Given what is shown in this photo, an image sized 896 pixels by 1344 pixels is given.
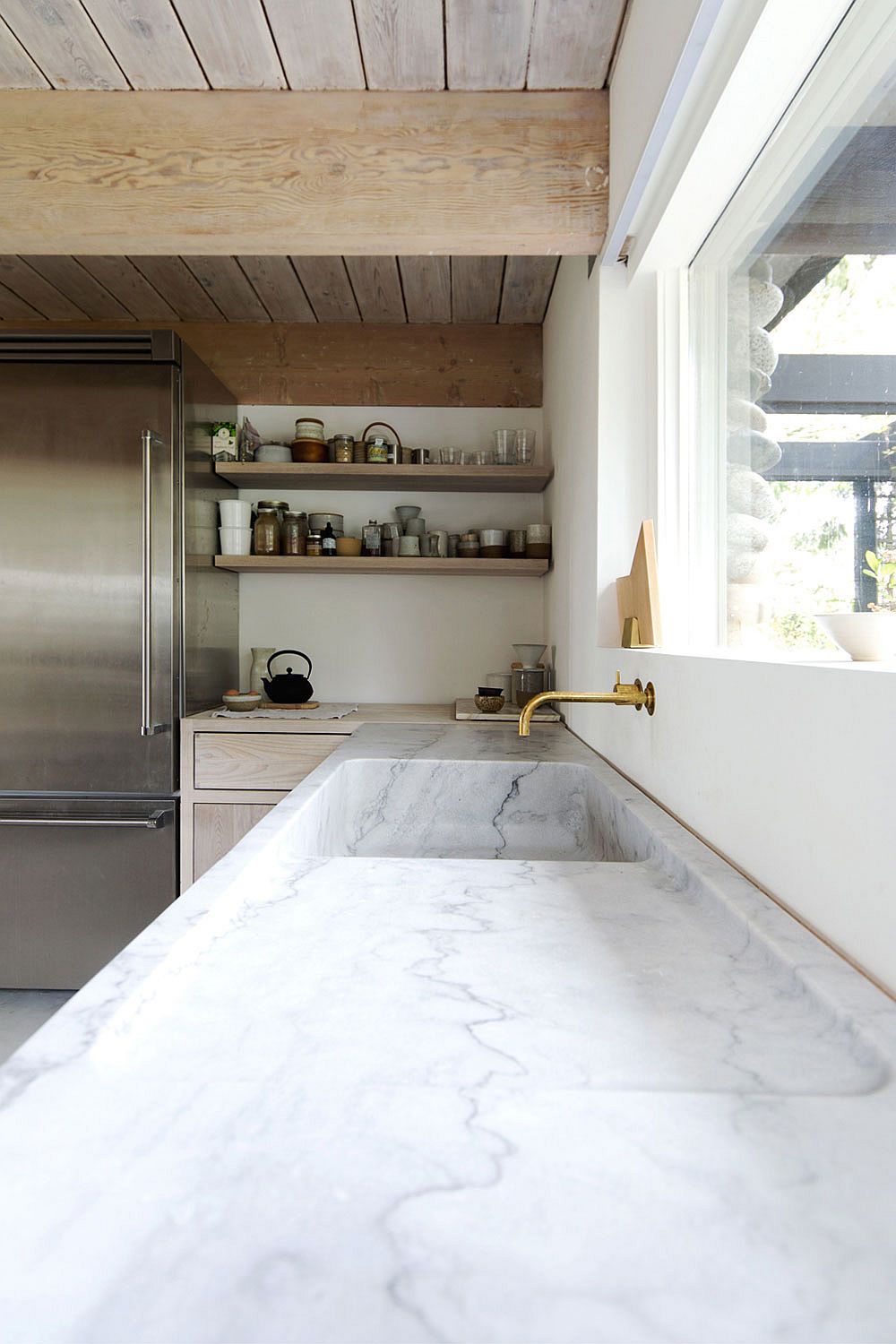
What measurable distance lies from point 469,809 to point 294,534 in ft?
5.15

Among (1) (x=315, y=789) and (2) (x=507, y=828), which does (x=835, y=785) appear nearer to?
(1) (x=315, y=789)

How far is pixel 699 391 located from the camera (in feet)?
5.15

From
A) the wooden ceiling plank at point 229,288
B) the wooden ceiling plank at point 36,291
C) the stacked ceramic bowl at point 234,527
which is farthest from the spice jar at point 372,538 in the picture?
the wooden ceiling plank at point 36,291

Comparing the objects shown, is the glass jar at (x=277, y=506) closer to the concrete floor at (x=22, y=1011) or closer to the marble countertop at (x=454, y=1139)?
the concrete floor at (x=22, y=1011)

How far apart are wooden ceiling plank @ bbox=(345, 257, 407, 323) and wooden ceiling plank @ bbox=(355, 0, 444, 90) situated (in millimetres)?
726

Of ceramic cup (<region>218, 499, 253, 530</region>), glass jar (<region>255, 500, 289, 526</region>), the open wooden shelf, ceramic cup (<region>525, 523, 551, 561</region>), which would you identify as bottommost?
ceramic cup (<region>525, 523, 551, 561</region>)

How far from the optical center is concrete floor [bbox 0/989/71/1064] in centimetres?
225

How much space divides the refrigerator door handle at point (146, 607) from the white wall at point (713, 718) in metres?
1.19

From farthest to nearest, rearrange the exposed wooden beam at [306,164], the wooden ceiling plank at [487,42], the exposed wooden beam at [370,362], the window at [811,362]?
the exposed wooden beam at [370,362] < the exposed wooden beam at [306,164] < the wooden ceiling plank at [487,42] < the window at [811,362]

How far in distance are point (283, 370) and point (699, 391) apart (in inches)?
78.0

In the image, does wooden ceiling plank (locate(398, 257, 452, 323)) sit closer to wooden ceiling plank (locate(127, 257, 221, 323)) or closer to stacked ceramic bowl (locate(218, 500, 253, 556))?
wooden ceiling plank (locate(127, 257, 221, 323))

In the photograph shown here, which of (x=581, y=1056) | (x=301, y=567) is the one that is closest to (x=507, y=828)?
(x=581, y=1056)

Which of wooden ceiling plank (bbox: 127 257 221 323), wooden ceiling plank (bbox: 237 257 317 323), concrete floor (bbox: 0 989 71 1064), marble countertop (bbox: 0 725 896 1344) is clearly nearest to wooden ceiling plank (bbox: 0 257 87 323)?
wooden ceiling plank (bbox: 127 257 221 323)

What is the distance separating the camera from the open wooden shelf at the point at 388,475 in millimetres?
2742
